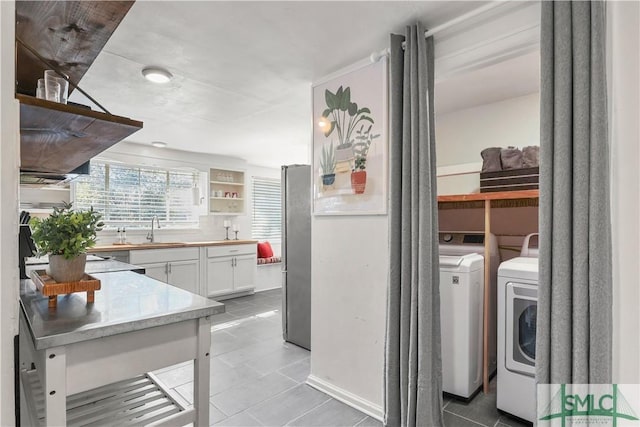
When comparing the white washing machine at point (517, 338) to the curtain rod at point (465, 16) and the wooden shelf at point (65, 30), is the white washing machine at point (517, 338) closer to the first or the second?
the curtain rod at point (465, 16)

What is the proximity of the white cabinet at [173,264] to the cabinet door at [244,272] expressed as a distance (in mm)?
671

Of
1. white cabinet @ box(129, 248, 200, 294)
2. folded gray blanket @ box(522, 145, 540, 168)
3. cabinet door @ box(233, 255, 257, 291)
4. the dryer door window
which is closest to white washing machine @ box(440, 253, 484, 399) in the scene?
the dryer door window

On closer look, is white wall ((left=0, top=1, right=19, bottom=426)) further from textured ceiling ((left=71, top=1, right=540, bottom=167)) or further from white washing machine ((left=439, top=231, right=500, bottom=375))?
white washing machine ((left=439, top=231, right=500, bottom=375))

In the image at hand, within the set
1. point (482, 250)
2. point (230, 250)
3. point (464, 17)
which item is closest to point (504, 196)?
point (482, 250)

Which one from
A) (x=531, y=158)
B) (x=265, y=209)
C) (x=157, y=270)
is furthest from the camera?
(x=265, y=209)

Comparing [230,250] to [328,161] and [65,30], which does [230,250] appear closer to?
[328,161]

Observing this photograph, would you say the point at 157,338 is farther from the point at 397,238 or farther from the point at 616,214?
the point at 616,214

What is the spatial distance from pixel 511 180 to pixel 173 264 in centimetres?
424

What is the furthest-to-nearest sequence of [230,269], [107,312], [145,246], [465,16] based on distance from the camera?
1. [230,269]
2. [145,246]
3. [465,16]
4. [107,312]

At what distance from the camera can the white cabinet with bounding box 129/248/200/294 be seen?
4.38m

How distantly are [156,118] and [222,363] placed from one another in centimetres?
257

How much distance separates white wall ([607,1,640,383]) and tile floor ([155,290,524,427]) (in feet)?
3.74

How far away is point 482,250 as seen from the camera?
2.66 meters

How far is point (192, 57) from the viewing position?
7.17 feet
